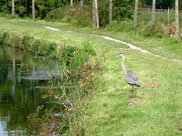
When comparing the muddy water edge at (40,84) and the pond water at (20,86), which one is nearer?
the muddy water edge at (40,84)

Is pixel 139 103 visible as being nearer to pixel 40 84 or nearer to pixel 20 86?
pixel 40 84

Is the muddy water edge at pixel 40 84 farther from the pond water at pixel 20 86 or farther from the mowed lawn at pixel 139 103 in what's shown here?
the mowed lawn at pixel 139 103

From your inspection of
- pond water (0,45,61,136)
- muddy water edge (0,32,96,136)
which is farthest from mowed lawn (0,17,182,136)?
pond water (0,45,61,136)

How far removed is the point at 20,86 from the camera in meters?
21.8

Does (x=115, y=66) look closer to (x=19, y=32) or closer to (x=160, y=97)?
(x=160, y=97)

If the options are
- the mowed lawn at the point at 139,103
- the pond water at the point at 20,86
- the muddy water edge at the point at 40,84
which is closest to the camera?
the mowed lawn at the point at 139,103

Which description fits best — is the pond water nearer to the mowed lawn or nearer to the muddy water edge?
the muddy water edge

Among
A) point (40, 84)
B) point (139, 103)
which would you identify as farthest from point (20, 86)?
point (139, 103)

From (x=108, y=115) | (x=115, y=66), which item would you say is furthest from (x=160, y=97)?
(x=115, y=66)

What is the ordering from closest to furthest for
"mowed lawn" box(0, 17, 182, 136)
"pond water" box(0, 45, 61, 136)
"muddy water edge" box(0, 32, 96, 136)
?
1. "mowed lawn" box(0, 17, 182, 136)
2. "muddy water edge" box(0, 32, 96, 136)
3. "pond water" box(0, 45, 61, 136)

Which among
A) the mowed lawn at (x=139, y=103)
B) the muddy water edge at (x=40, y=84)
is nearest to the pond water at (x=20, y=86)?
the muddy water edge at (x=40, y=84)

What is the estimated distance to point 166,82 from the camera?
17469 mm

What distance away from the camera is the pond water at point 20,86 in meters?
15.9

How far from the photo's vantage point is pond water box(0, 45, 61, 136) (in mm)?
15938
